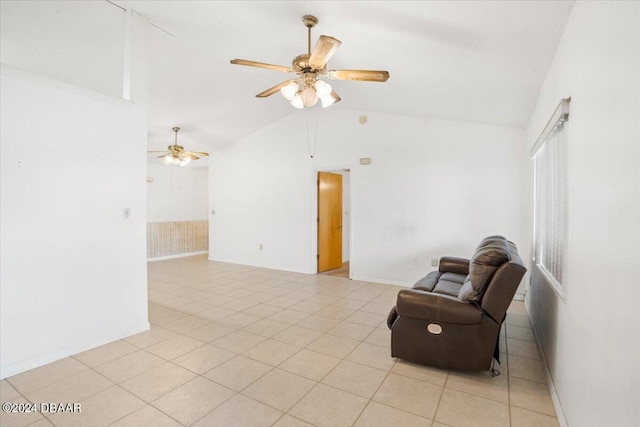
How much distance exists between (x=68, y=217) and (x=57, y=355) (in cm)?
116

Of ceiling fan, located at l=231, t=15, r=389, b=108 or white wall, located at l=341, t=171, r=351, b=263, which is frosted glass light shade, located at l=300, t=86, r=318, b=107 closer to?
ceiling fan, located at l=231, t=15, r=389, b=108

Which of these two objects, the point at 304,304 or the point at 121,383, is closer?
the point at 121,383

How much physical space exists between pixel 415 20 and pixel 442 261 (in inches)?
110

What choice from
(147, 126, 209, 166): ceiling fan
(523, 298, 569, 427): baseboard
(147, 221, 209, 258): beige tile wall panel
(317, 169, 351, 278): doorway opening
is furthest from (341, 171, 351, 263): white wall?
(523, 298, 569, 427): baseboard

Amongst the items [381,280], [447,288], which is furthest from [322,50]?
[381,280]

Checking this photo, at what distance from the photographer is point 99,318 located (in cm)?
295

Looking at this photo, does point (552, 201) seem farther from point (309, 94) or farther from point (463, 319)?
point (309, 94)

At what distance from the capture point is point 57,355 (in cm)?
265

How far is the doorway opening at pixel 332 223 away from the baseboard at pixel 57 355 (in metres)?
3.53

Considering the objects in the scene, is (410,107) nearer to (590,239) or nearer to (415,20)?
(415,20)

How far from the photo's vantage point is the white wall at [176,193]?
296 inches

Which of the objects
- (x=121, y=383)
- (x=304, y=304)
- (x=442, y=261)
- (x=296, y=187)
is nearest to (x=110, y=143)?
(x=121, y=383)

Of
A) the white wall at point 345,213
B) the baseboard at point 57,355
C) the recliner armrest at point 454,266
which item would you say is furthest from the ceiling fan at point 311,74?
the white wall at point 345,213

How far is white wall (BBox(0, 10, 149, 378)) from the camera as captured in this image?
2.42 meters
